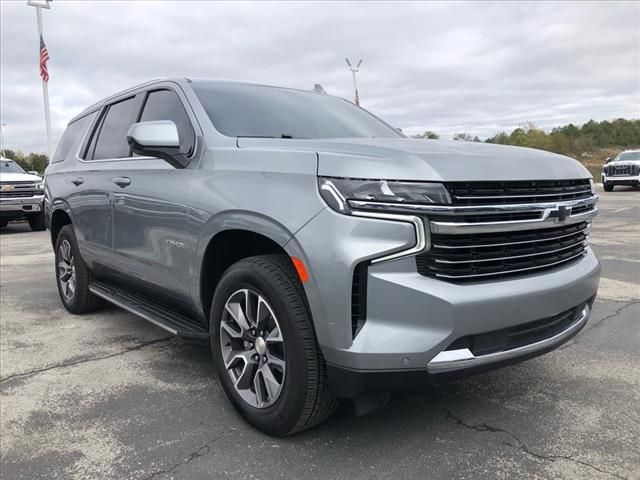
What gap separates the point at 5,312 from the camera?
537 centimetres

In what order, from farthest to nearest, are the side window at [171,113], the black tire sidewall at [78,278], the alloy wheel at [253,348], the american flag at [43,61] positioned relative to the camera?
the american flag at [43,61] < the black tire sidewall at [78,278] < the side window at [171,113] < the alloy wheel at [253,348]

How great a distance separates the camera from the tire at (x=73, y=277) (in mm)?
4953

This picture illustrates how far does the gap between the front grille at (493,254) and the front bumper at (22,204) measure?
45.1ft

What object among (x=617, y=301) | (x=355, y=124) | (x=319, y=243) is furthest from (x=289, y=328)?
(x=617, y=301)

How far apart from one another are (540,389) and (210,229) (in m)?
2.10

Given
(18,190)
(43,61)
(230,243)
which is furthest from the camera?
(43,61)

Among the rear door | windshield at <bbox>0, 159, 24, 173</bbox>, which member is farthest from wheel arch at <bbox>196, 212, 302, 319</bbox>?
windshield at <bbox>0, 159, 24, 173</bbox>

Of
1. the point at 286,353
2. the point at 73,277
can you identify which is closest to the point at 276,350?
the point at 286,353

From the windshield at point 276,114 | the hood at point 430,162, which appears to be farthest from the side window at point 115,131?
the hood at point 430,162

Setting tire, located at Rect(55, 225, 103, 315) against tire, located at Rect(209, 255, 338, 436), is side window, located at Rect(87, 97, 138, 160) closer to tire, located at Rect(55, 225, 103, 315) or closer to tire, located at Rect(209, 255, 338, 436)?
tire, located at Rect(55, 225, 103, 315)

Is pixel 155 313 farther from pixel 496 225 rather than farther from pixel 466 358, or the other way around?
pixel 496 225

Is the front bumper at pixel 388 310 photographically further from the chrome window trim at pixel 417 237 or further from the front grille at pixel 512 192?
the front grille at pixel 512 192

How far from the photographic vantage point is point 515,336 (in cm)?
247

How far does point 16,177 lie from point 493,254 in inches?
558
